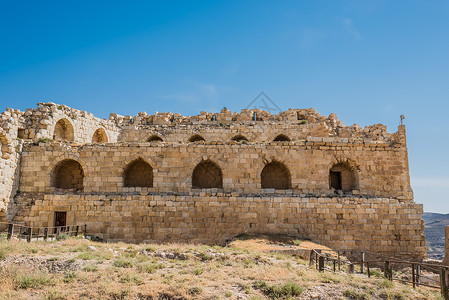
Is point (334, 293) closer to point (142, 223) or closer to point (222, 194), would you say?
point (222, 194)

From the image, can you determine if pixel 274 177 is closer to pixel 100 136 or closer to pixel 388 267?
pixel 388 267

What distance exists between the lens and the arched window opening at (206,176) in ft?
60.6

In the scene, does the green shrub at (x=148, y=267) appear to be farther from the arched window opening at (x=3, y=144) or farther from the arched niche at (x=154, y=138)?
the arched niche at (x=154, y=138)

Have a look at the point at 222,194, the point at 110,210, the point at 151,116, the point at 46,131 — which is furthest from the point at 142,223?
the point at 151,116

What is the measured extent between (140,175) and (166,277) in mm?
9995

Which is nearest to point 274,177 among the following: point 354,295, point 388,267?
point 388,267

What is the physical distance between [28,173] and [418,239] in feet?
63.6

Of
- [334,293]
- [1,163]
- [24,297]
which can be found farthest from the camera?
[1,163]

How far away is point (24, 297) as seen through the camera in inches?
307

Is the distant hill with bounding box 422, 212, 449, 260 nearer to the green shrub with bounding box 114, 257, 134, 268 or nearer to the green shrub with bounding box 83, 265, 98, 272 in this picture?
the green shrub with bounding box 114, 257, 134, 268

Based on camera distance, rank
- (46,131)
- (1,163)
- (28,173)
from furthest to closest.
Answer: (46,131) → (28,173) → (1,163)

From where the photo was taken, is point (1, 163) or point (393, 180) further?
point (393, 180)

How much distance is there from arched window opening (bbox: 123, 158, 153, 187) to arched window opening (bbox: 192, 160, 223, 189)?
240 centimetres

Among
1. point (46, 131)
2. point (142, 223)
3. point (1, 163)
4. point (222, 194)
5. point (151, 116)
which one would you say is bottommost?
point (142, 223)
